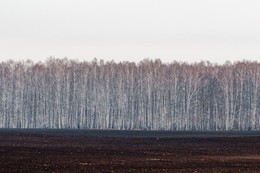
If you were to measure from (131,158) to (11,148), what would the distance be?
398 inches

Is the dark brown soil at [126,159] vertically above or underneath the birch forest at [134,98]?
underneath

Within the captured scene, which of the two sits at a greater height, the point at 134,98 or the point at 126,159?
the point at 134,98

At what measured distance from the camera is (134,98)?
111 meters

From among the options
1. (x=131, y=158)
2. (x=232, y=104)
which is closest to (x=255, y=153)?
(x=131, y=158)

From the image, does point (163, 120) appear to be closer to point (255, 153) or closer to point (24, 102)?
point (24, 102)

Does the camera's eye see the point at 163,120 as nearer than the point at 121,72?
Yes

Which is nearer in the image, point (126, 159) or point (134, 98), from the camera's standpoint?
point (126, 159)

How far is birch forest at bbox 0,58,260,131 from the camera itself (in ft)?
→ 354

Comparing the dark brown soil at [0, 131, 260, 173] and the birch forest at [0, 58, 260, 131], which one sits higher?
the birch forest at [0, 58, 260, 131]

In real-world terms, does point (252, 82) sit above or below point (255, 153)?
above

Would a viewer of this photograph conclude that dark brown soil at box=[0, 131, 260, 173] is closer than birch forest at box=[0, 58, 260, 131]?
Yes

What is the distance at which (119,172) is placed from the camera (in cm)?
3186

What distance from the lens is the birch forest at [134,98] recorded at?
108 m

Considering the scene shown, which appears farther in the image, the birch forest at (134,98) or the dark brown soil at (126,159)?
the birch forest at (134,98)
